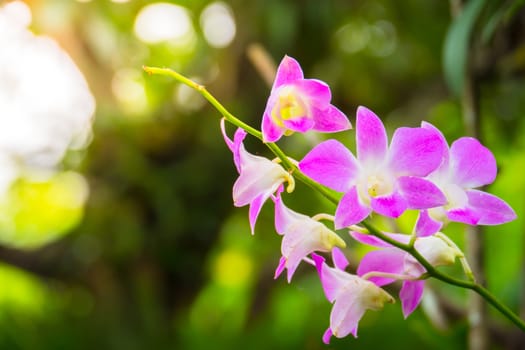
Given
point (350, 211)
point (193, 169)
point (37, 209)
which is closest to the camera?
point (350, 211)

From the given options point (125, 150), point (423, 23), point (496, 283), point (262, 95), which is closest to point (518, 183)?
point (496, 283)

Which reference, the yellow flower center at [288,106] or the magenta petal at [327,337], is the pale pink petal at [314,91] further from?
the magenta petal at [327,337]

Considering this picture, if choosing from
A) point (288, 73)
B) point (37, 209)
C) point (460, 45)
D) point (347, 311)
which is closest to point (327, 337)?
point (347, 311)

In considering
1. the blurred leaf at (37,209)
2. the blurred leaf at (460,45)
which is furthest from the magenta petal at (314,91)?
the blurred leaf at (37,209)

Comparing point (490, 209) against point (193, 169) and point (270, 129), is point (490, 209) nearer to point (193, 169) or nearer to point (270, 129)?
point (270, 129)

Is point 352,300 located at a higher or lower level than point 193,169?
higher

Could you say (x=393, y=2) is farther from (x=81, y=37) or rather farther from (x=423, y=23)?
(x=81, y=37)
